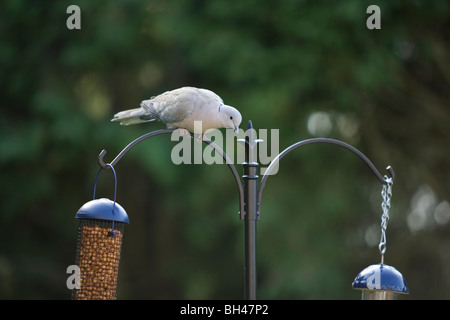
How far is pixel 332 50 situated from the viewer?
7055mm

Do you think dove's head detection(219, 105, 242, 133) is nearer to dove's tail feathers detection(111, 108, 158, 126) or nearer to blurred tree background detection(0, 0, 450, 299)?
dove's tail feathers detection(111, 108, 158, 126)

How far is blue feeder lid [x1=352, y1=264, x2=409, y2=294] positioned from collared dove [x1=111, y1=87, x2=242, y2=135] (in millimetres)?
982

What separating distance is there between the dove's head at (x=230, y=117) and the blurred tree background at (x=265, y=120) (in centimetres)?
358

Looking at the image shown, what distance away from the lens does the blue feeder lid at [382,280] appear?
302cm

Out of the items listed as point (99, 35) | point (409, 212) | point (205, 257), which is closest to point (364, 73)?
point (409, 212)

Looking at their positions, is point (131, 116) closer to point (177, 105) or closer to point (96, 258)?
point (177, 105)

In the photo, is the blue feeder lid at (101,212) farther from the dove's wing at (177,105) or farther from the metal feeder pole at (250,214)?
the dove's wing at (177,105)

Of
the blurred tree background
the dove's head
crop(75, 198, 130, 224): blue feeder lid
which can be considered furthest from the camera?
the blurred tree background

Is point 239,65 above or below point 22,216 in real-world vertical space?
above

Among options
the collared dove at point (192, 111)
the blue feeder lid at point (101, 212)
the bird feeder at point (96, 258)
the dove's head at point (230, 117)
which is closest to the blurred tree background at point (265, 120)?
the collared dove at point (192, 111)

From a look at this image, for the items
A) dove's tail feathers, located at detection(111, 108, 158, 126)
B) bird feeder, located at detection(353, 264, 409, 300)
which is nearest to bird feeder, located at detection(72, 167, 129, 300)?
dove's tail feathers, located at detection(111, 108, 158, 126)

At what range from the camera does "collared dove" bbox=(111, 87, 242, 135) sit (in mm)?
3428
